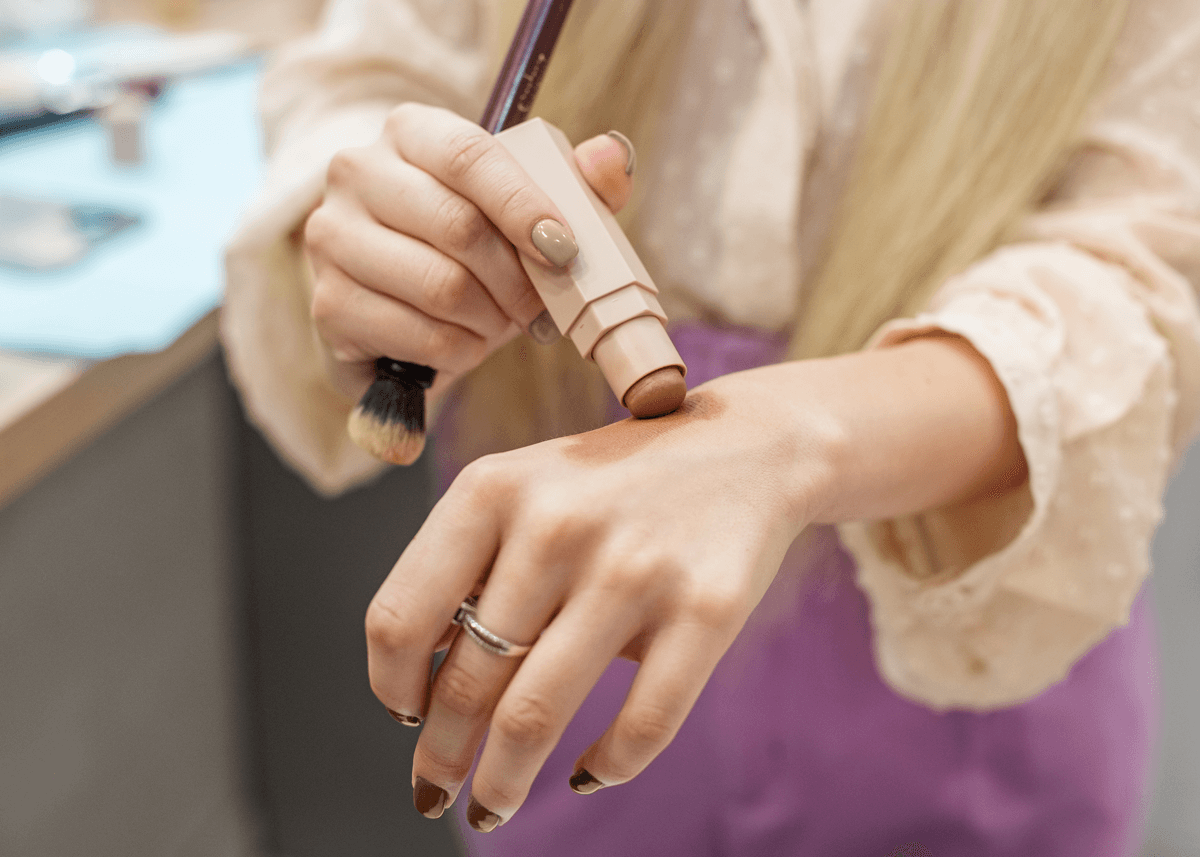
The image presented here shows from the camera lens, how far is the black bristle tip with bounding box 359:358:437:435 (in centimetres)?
22

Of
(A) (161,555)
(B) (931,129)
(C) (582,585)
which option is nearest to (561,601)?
(C) (582,585)

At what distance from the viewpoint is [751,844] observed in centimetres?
A: 39

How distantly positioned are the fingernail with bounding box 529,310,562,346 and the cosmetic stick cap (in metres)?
0.03

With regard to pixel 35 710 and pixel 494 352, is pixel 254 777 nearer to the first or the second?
pixel 35 710

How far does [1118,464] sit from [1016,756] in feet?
0.59

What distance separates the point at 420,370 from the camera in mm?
223

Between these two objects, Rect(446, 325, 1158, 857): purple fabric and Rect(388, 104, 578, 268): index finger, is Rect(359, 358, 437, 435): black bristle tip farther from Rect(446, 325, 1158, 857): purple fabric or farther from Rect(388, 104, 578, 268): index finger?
Rect(446, 325, 1158, 857): purple fabric

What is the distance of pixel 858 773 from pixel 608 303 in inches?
11.4

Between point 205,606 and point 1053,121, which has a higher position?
point 1053,121

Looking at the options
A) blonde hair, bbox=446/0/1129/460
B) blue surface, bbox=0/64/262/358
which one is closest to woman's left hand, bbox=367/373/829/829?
blonde hair, bbox=446/0/1129/460

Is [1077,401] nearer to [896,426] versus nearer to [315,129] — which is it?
[896,426]

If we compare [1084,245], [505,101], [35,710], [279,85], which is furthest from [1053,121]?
[35,710]

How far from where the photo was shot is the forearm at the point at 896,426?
0.64 feet

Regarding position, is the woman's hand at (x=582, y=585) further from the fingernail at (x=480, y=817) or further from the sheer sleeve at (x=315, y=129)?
the sheer sleeve at (x=315, y=129)
